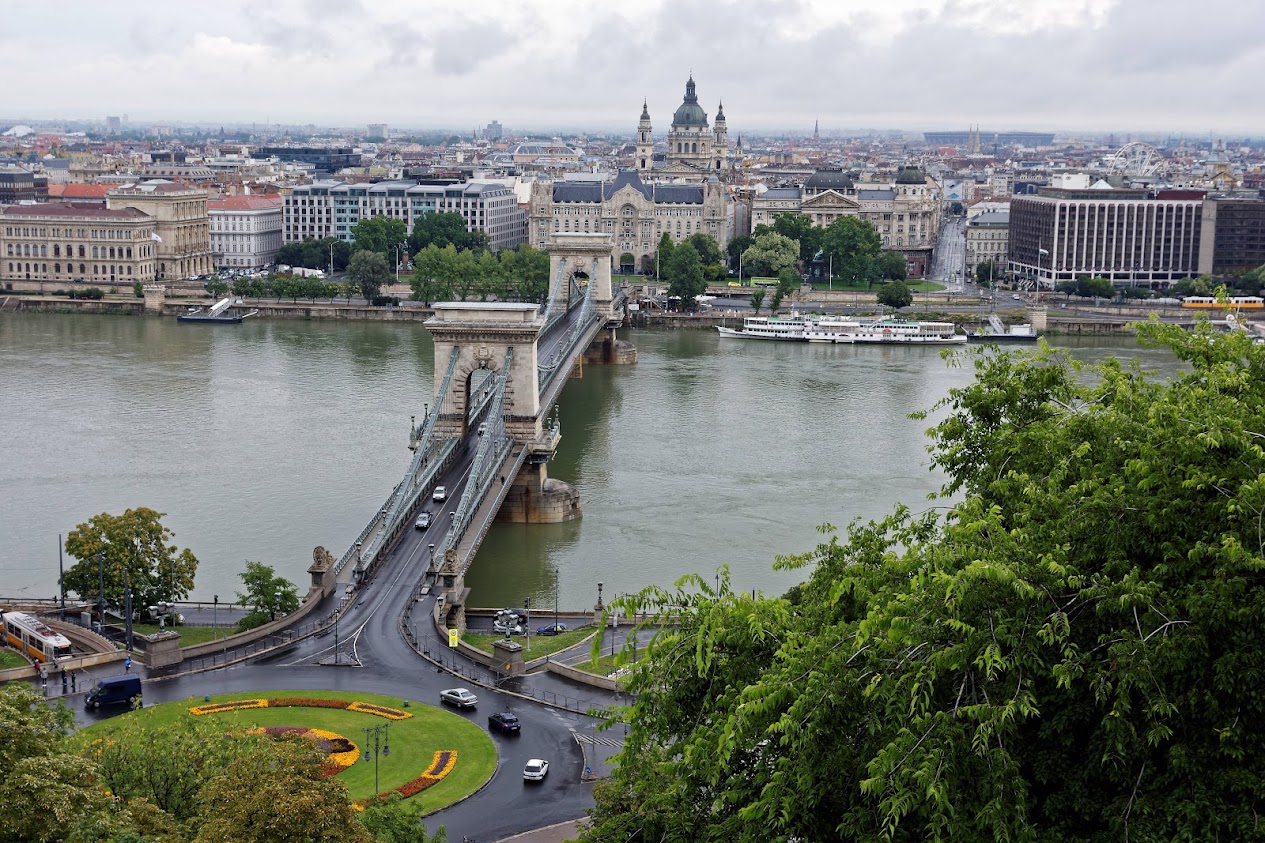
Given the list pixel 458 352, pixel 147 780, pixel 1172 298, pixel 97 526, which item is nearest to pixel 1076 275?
pixel 1172 298

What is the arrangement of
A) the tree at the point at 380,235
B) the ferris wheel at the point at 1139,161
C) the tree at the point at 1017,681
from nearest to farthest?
1. the tree at the point at 1017,681
2. the tree at the point at 380,235
3. the ferris wheel at the point at 1139,161

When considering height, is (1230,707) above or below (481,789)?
above

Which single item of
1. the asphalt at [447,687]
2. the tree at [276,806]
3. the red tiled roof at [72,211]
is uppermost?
the red tiled roof at [72,211]

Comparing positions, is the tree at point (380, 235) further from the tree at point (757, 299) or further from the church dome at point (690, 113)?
the church dome at point (690, 113)

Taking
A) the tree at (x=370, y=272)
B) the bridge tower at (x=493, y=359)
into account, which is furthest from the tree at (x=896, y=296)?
the bridge tower at (x=493, y=359)

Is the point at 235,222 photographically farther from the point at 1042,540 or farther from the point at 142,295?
the point at 1042,540

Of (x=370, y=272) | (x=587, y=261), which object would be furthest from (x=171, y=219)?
(x=587, y=261)

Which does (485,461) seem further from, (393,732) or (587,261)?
(587,261)

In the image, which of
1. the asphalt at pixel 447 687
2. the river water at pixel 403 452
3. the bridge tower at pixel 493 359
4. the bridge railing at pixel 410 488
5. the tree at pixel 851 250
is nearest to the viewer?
the asphalt at pixel 447 687

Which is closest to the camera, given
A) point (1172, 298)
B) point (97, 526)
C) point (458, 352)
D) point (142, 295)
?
point (97, 526)
